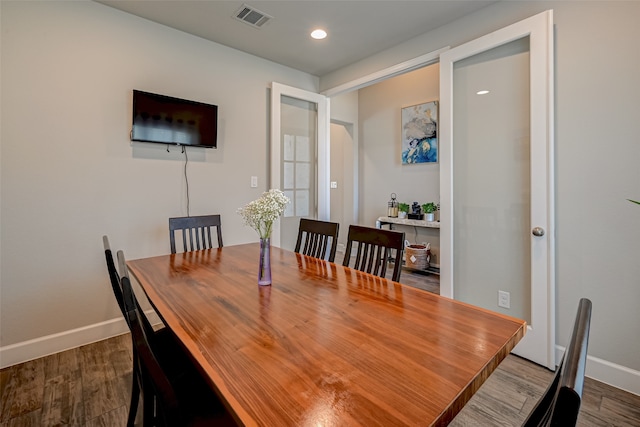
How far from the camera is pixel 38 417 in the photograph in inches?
62.2

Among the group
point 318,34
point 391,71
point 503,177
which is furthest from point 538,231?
point 318,34

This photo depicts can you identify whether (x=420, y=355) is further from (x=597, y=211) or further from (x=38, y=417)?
(x=38, y=417)

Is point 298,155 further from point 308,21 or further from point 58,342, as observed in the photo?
point 58,342

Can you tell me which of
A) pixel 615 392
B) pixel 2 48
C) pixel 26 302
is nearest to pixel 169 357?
pixel 26 302

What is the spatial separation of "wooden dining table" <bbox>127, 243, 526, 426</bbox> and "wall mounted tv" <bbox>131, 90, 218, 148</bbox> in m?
1.54

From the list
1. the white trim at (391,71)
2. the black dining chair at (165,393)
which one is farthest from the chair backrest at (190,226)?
the white trim at (391,71)

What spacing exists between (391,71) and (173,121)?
7.03ft

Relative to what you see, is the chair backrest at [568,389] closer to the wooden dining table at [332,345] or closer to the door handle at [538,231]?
the wooden dining table at [332,345]

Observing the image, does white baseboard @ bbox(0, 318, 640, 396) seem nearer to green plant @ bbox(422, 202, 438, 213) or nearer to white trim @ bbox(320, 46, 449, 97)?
green plant @ bbox(422, 202, 438, 213)

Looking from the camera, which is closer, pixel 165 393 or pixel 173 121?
pixel 165 393

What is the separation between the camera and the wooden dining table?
65cm

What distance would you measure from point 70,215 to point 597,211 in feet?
12.0

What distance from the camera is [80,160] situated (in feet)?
7.46

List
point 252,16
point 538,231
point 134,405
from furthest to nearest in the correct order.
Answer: point 252,16
point 538,231
point 134,405
